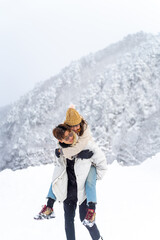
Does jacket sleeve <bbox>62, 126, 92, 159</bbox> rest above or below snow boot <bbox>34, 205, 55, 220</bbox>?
above

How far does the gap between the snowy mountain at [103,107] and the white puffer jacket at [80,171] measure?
25008 millimetres

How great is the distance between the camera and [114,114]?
141 ft

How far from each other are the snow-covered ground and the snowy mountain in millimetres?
21564

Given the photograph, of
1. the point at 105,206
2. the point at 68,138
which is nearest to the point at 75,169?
the point at 68,138

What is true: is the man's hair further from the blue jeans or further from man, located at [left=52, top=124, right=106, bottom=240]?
the blue jeans

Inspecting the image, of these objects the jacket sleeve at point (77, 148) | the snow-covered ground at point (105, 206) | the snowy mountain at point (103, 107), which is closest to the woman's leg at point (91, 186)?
the jacket sleeve at point (77, 148)

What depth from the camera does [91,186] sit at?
2482mm

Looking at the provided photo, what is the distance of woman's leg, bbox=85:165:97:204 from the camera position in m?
2.42

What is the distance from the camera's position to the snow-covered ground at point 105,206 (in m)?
3.62

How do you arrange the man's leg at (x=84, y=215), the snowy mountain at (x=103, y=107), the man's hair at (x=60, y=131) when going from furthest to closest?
the snowy mountain at (x=103, y=107) → the man's leg at (x=84, y=215) → the man's hair at (x=60, y=131)

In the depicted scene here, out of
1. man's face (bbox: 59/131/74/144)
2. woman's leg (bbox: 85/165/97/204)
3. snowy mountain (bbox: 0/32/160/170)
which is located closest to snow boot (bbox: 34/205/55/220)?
woman's leg (bbox: 85/165/97/204)

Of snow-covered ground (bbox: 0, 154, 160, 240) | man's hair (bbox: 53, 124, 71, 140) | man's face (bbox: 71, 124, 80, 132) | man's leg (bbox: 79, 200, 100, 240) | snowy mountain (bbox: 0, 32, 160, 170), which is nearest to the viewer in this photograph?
man's hair (bbox: 53, 124, 71, 140)

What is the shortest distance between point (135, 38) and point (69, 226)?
6978 cm

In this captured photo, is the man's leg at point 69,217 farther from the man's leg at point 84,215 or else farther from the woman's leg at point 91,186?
the woman's leg at point 91,186
